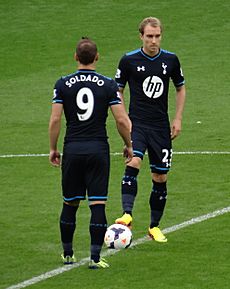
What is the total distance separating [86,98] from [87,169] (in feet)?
2.37

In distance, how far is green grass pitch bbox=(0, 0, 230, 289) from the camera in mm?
12109

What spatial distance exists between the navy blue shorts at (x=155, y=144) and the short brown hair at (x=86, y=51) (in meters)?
1.81

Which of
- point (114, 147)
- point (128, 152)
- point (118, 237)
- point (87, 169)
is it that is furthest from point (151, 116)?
point (114, 147)

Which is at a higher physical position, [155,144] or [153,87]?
[153,87]

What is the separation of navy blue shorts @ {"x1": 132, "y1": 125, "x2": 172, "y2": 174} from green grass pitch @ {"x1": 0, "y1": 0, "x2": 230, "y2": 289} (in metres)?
0.83

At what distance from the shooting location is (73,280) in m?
11.6

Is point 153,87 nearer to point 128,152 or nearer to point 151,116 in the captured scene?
point 151,116

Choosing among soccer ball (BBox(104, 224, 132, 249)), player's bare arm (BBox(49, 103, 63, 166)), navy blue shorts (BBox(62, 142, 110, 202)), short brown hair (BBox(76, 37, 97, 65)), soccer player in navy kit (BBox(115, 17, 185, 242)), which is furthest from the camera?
soccer player in navy kit (BBox(115, 17, 185, 242))

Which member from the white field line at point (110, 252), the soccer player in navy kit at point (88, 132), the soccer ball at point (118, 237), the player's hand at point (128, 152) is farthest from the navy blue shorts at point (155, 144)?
the soccer player in navy kit at point (88, 132)

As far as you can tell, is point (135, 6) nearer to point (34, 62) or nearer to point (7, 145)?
→ point (34, 62)

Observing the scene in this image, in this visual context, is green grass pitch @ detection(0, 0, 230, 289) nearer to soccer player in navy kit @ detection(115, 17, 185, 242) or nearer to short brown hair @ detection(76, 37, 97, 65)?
soccer player in navy kit @ detection(115, 17, 185, 242)

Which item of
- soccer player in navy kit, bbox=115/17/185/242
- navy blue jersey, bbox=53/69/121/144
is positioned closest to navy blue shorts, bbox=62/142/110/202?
navy blue jersey, bbox=53/69/121/144

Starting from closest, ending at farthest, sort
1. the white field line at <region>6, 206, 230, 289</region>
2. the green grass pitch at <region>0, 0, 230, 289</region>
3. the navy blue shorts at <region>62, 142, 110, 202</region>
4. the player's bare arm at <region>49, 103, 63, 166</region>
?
the white field line at <region>6, 206, 230, 289</region> → the player's bare arm at <region>49, 103, 63, 166</region> → the navy blue shorts at <region>62, 142, 110, 202</region> → the green grass pitch at <region>0, 0, 230, 289</region>

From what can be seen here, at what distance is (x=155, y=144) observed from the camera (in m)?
13.4
